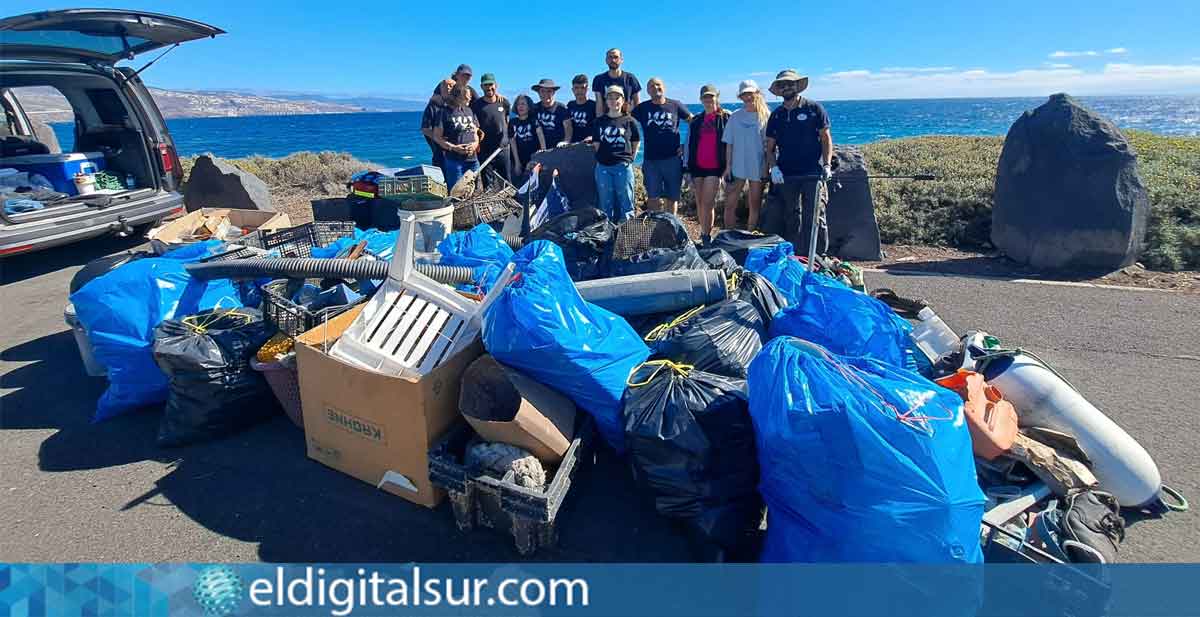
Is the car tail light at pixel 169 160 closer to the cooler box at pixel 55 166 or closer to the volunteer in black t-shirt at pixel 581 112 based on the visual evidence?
the cooler box at pixel 55 166

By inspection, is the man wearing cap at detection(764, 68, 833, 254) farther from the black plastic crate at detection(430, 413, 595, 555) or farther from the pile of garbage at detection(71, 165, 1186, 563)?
the black plastic crate at detection(430, 413, 595, 555)

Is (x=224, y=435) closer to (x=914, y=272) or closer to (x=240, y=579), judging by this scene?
(x=240, y=579)

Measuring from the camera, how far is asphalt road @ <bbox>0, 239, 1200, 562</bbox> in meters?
2.43

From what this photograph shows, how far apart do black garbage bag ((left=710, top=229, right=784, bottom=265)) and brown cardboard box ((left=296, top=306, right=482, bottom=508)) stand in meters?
2.14

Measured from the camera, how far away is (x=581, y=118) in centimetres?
658

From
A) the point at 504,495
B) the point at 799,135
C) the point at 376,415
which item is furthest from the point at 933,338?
the point at 376,415

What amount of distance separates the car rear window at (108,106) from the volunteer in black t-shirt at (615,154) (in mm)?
4778

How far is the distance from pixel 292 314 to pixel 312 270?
18.9 inches

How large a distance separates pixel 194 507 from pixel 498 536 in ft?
4.27

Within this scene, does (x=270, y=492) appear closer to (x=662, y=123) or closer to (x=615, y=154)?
(x=615, y=154)

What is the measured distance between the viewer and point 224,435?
314 centimetres

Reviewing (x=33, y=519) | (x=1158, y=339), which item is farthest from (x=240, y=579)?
(x=1158, y=339)

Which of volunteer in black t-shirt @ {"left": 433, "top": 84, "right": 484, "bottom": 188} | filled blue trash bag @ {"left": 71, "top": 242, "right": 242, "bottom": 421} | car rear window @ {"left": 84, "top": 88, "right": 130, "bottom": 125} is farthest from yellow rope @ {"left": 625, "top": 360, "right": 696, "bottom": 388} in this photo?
car rear window @ {"left": 84, "top": 88, "right": 130, "bottom": 125}

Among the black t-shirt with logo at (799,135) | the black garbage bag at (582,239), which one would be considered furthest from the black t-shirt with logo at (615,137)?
the black garbage bag at (582,239)
